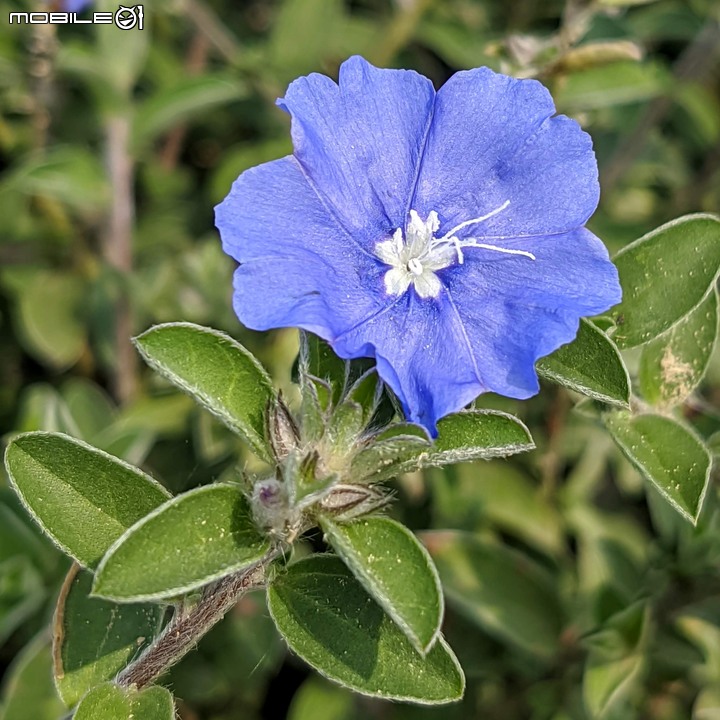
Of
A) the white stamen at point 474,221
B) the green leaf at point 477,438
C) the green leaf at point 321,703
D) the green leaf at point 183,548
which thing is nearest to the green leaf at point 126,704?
the green leaf at point 183,548

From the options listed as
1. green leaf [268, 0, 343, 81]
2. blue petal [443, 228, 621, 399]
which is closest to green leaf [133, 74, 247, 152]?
green leaf [268, 0, 343, 81]

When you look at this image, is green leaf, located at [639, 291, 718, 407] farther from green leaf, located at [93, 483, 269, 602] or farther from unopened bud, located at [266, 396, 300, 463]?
green leaf, located at [93, 483, 269, 602]

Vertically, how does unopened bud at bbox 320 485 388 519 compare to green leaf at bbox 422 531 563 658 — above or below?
above

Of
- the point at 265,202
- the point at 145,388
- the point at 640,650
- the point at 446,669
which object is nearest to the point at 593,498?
the point at 640,650

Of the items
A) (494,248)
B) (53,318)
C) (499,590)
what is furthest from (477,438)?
(53,318)

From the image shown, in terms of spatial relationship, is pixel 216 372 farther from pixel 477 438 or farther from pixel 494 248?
pixel 494 248

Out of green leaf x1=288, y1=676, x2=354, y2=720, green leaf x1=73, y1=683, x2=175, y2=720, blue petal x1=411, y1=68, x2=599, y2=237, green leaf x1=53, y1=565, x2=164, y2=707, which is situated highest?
blue petal x1=411, y1=68, x2=599, y2=237

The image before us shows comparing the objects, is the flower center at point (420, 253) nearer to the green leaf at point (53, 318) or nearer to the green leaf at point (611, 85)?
the green leaf at point (611, 85)
